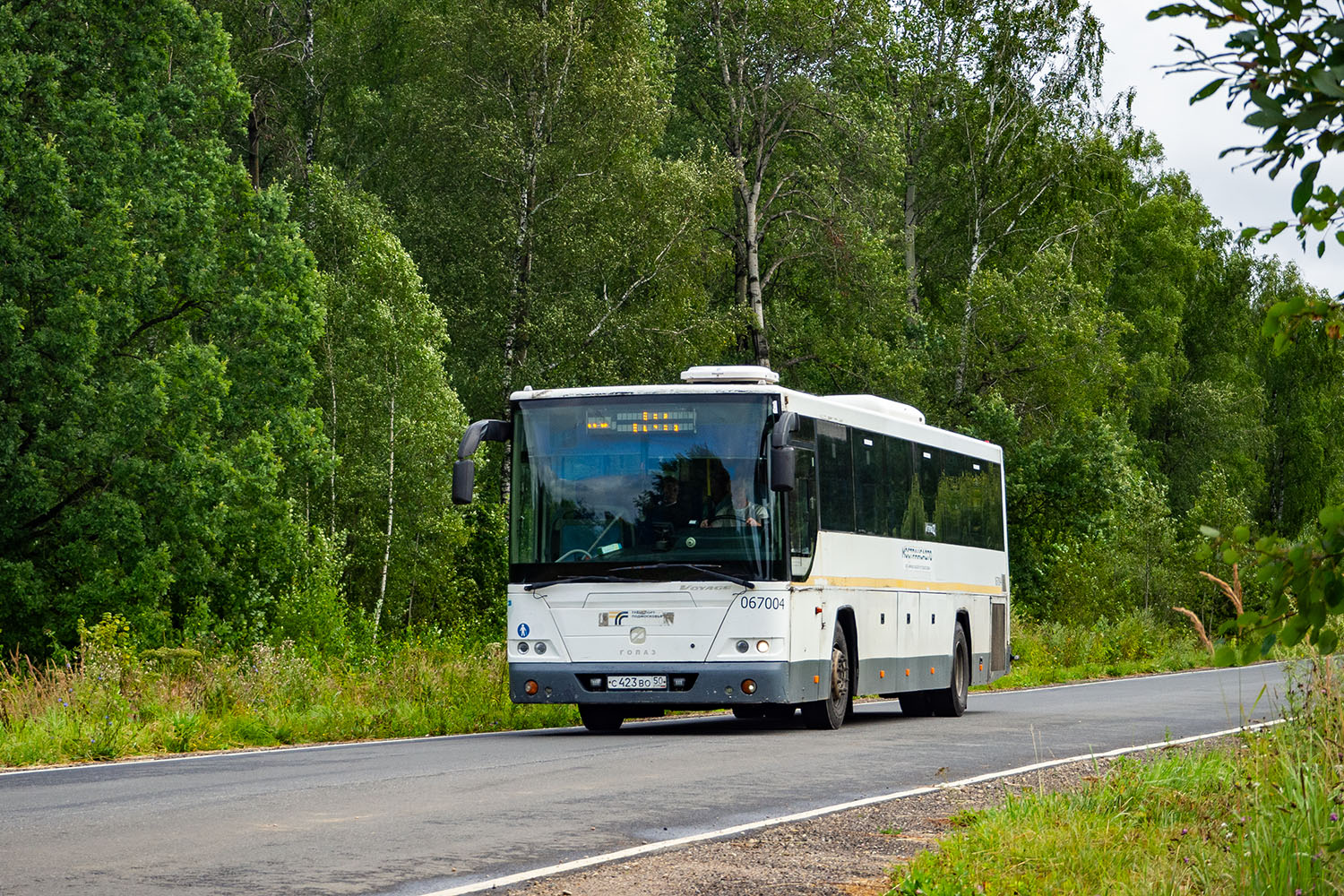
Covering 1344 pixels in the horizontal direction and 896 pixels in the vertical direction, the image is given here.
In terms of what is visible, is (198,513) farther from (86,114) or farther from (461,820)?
(461,820)

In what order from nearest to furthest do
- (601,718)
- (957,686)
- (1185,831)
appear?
1. (1185,831)
2. (601,718)
3. (957,686)

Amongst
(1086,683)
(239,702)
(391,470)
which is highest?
(391,470)

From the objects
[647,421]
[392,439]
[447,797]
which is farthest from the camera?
[392,439]

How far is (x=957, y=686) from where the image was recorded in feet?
73.6

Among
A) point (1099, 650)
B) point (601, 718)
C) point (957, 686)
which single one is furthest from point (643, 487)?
point (1099, 650)

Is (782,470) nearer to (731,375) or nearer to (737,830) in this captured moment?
(731,375)

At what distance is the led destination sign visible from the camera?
17625 millimetres

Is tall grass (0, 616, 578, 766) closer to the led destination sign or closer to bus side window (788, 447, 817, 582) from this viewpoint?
the led destination sign

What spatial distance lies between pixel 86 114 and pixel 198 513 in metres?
8.34

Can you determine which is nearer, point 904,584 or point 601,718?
point 601,718

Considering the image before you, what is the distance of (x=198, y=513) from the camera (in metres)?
34.5

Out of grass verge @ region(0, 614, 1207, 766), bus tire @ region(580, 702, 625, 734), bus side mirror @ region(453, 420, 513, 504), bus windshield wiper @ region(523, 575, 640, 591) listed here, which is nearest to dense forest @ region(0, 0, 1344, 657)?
grass verge @ region(0, 614, 1207, 766)

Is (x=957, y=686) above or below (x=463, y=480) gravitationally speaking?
below

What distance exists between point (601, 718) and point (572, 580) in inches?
88.8
